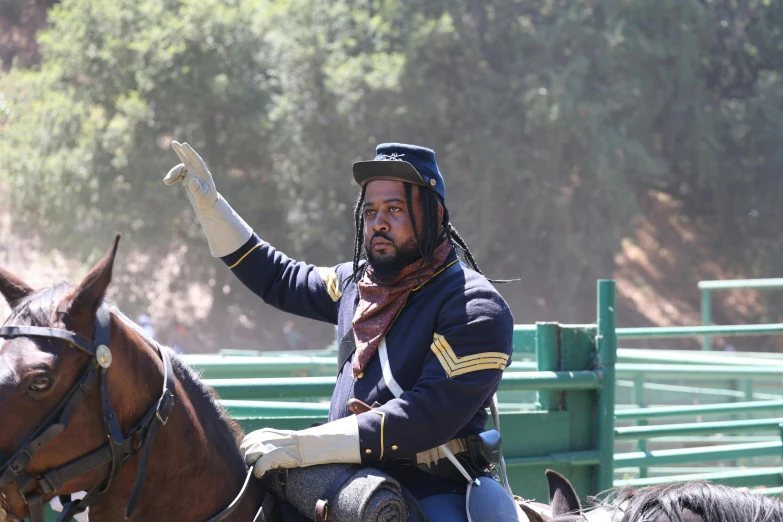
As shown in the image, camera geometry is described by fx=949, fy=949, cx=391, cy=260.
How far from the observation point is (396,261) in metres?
2.72

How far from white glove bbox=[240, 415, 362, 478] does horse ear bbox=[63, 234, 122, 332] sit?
0.58 metres

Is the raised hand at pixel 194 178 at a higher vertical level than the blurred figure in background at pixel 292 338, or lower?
higher

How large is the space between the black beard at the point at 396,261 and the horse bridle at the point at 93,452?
70cm

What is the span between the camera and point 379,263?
2736 mm

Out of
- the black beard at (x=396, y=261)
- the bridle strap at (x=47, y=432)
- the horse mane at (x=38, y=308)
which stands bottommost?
the bridle strap at (x=47, y=432)

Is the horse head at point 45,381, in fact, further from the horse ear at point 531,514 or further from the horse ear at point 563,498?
the horse ear at point 563,498

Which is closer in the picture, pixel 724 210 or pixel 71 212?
pixel 71 212

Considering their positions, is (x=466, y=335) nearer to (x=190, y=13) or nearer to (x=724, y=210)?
(x=190, y=13)

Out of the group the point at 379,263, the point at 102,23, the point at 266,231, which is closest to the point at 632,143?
the point at 266,231

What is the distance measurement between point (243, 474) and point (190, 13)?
2076 cm

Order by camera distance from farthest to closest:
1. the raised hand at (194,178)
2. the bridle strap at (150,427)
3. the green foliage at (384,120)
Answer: the green foliage at (384,120), the raised hand at (194,178), the bridle strap at (150,427)

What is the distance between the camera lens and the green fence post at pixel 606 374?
3990mm

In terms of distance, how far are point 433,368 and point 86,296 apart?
90 centimetres

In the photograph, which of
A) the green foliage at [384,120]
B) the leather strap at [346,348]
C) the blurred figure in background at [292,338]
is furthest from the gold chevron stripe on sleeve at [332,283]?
the blurred figure in background at [292,338]
